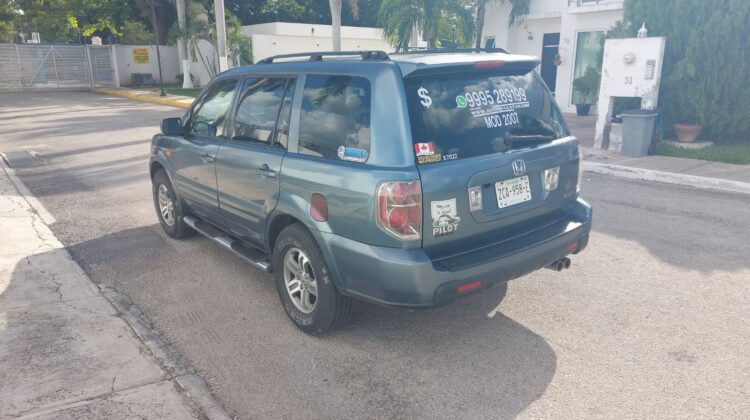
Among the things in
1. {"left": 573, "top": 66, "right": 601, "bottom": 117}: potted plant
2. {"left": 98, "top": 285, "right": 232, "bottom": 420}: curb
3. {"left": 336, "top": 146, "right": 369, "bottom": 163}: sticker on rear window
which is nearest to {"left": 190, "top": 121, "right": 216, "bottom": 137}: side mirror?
{"left": 98, "top": 285, "right": 232, "bottom": 420}: curb

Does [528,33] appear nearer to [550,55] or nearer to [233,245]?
[550,55]

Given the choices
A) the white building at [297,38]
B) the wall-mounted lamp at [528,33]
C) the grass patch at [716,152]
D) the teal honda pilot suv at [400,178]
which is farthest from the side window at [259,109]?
the white building at [297,38]

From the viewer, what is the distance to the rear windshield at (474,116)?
3324 millimetres

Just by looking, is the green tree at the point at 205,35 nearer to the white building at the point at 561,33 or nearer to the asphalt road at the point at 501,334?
the white building at the point at 561,33

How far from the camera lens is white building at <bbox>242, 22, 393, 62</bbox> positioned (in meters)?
28.4

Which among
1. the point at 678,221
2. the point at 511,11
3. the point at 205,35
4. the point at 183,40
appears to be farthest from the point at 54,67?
the point at 678,221

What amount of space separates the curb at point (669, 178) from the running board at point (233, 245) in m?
6.79

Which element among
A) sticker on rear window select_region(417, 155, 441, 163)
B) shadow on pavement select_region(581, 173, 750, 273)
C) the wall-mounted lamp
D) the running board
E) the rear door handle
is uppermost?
the wall-mounted lamp

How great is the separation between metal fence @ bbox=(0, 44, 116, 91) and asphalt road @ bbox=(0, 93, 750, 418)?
2843 centimetres

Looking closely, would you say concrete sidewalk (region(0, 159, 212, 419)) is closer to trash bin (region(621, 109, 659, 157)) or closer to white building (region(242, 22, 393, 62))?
trash bin (region(621, 109, 659, 157))

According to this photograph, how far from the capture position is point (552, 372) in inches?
136

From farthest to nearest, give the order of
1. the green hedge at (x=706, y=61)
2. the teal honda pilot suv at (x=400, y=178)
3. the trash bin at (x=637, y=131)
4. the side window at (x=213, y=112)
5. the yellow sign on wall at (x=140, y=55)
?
the yellow sign on wall at (x=140, y=55) < the green hedge at (x=706, y=61) < the trash bin at (x=637, y=131) < the side window at (x=213, y=112) < the teal honda pilot suv at (x=400, y=178)

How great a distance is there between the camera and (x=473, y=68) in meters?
3.60

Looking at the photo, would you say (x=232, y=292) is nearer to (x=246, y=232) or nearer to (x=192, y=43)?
(x=246, y=232)
